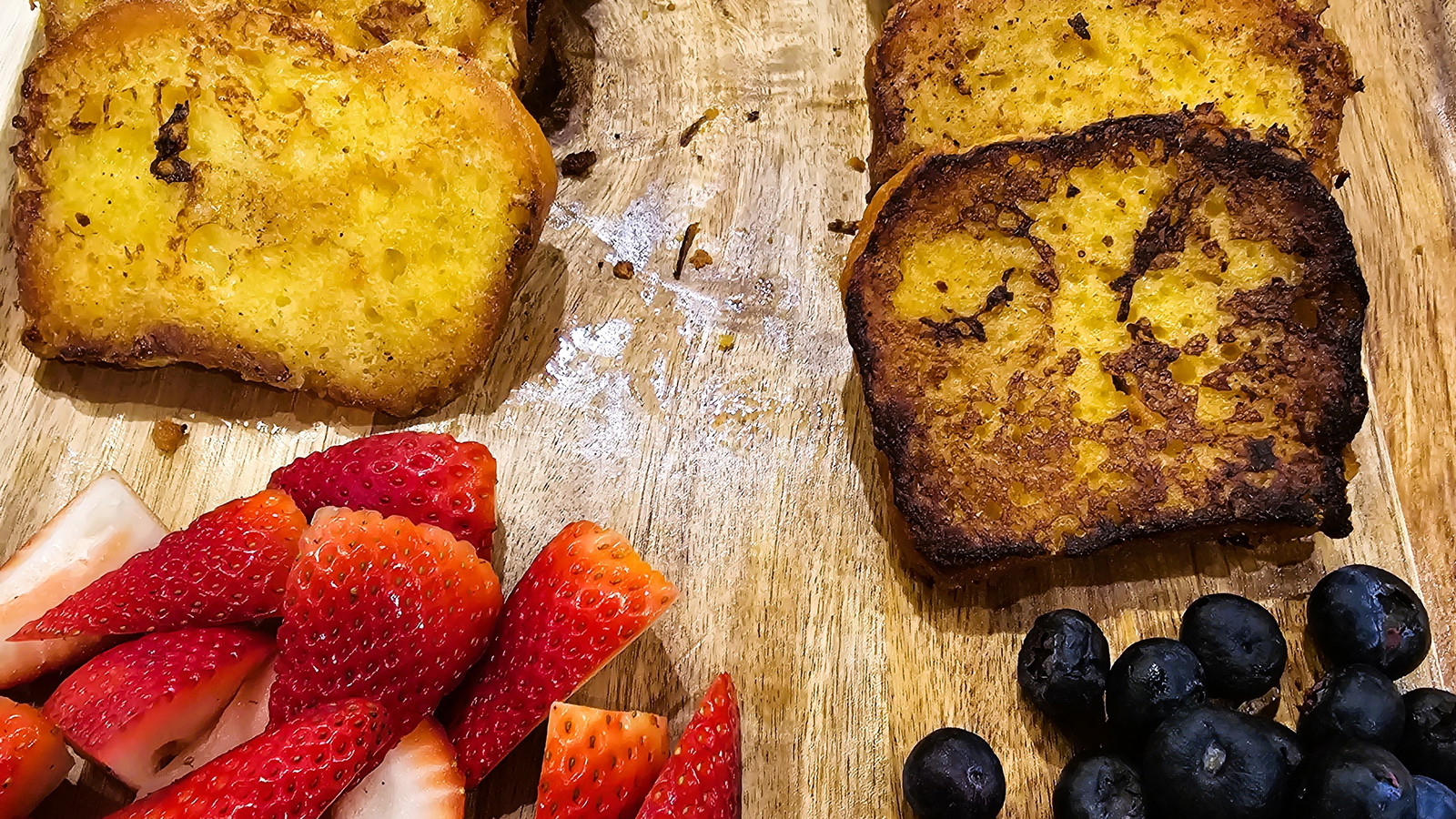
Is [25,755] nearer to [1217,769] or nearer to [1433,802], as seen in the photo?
[1217,769]

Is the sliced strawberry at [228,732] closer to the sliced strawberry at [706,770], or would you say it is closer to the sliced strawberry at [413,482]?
the sliced strawberry at [413,482]

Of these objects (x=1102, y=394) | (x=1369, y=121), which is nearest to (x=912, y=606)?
(x=1102, y=394)

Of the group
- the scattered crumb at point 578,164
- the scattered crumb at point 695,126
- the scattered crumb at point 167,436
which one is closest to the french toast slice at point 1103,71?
the scattered crumb at point 695,126

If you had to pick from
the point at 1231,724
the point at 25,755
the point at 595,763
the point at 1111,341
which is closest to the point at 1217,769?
the point at 1231,724

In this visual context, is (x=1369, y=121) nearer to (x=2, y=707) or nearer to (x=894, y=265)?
(x=894, y=265)

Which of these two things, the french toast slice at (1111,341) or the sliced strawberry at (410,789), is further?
the french toast slice at (1111,341)

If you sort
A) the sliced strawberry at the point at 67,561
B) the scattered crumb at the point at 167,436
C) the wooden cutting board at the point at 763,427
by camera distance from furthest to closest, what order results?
the scattered crumb at the point at 167,436
the wooden cutting board at the point at 763,427
the sliced strawberry at the point at 67,561
